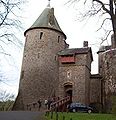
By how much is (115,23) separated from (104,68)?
28.9m

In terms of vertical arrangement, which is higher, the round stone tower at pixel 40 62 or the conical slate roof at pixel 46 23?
the conical slate roof at pixel 46 23

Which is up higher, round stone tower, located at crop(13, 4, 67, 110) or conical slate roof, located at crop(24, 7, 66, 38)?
conical slate roof, located at crop(24, 7, 66, 38)

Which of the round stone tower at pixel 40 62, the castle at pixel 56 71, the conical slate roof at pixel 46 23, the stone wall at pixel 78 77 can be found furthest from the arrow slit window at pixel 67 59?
the conical slate roof at pixel 46 23

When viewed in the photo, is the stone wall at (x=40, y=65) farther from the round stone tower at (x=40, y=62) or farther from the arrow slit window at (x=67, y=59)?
the arrow slit window at (x=67, y=59)

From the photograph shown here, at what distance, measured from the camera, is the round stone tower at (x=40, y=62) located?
129ft

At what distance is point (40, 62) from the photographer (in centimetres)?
4072

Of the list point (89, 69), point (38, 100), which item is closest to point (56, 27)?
point (89, 69)

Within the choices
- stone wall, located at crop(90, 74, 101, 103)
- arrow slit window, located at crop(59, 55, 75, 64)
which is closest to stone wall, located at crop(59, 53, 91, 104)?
arrow slit window, located at crop(59, 55, 75, 64)

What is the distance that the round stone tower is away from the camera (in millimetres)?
39188

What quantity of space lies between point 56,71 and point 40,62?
265 centimetres

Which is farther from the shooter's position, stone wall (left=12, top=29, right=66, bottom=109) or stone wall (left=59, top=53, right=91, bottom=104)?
stone wall (left=12, top=29, right=66, bottom=109)

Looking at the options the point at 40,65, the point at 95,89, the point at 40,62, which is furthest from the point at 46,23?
the point at 95,89

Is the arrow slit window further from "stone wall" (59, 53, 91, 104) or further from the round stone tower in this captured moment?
the round stone tower

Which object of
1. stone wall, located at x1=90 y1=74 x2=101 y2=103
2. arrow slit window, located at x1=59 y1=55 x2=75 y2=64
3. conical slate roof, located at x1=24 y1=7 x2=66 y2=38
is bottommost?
stone wall, located at x1=90 y1=74 x2=101 y2=103
